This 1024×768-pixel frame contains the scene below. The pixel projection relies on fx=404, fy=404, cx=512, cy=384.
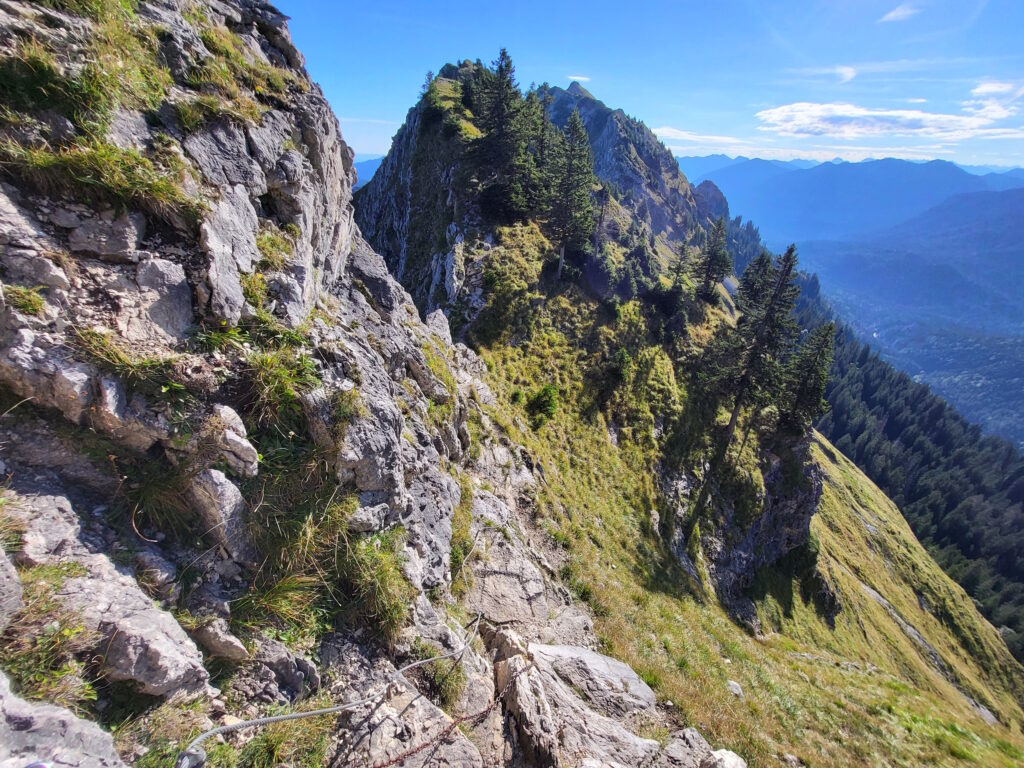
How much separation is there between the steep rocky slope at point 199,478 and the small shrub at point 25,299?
0.02 metres

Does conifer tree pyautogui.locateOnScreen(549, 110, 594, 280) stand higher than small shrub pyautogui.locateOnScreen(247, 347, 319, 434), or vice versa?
conifer tree pyautogui.locateOnScreen(549, 110, 594, 280)

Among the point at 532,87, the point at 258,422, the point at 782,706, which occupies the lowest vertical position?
the point at 782,706

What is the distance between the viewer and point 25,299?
16.9ft

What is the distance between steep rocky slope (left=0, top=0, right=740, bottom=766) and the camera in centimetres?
449

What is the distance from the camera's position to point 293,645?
19.6ft

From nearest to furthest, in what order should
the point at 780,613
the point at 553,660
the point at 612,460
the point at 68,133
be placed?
the point at 68,133, the point at 553,660, the point at 612,460, the point at 780,613

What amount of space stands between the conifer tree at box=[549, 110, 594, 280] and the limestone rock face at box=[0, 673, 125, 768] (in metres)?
38.8

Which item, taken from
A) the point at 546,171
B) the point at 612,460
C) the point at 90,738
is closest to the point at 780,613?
the point at 612,460

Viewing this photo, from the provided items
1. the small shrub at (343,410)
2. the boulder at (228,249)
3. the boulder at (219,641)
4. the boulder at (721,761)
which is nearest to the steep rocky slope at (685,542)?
the boulder at (721,761)

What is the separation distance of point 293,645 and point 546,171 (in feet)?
155

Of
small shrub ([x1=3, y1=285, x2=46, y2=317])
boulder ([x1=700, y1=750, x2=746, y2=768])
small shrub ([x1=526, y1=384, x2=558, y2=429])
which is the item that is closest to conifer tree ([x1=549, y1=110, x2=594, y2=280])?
small shrub ([x1=526, y1=384, x2=558, y2=429])

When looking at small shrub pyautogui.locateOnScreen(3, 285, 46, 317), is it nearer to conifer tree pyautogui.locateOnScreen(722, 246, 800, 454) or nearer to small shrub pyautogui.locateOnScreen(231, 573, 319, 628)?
small shrub pyautogui.locateOnScreen(231, 573, 319, 628)

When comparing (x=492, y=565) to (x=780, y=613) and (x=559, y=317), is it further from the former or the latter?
(x=780, y=613)

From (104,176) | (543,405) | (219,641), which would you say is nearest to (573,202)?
(543,405)
